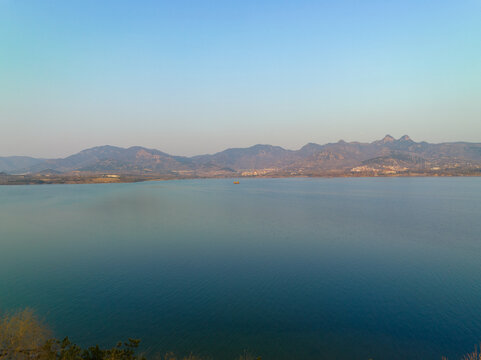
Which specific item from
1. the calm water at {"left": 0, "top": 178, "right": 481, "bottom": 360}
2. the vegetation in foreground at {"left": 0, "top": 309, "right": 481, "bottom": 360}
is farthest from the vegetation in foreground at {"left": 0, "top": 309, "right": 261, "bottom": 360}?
the calm water at {"left": 0, "top": 178, "right": 481, "bottom": 360}

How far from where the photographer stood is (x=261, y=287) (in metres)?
35.8

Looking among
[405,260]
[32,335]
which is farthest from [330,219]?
[32,335]

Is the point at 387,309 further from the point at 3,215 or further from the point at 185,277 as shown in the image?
the point at 3,215

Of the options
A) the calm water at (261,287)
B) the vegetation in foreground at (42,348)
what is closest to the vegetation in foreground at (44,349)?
the vegetation in foreground at (42,348)

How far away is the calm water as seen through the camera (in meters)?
25.0

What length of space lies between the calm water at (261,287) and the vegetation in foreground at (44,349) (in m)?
2.11

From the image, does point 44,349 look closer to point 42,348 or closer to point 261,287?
point 42,348

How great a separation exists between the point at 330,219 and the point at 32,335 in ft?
250

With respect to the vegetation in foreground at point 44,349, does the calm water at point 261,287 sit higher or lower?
lower

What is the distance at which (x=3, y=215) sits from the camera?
3873 inches

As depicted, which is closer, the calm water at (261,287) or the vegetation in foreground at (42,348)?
the vegetation in foreground at (42,348)

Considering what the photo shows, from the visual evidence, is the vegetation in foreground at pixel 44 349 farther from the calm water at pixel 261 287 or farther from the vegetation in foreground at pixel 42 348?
the calm water at pixel 261 287

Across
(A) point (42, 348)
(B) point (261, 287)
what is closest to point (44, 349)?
(A) point (42, 348)

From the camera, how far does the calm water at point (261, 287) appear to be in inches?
984
